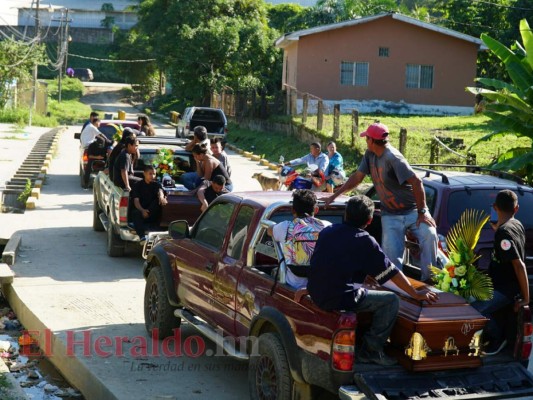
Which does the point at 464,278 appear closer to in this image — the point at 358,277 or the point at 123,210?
the point at 358,277

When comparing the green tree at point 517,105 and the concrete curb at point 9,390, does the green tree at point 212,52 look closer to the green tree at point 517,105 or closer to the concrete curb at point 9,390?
the green tree at point 517,105

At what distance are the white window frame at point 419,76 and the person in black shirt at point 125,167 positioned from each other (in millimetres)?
30289

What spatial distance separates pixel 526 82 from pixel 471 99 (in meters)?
28.7

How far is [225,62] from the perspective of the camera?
54750 mm

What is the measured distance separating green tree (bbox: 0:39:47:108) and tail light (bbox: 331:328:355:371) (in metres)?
51.4

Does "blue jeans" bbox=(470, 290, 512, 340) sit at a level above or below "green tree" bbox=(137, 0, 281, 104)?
below

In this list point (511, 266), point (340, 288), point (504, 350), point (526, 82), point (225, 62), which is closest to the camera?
point (340, 288)

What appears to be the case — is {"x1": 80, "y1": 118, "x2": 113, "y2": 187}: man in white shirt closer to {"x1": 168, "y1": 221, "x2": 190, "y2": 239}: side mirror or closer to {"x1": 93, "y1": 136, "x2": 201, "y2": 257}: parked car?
{"x1": 93, "y1": 136, "x2": 201, "y2": 257}: parked car

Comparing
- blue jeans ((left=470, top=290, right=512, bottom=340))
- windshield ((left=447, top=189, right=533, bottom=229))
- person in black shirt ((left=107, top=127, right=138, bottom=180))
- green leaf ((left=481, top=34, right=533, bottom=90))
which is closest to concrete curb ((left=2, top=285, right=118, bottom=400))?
blue jeans ((left=470, top=290, right=512, bottom=340))

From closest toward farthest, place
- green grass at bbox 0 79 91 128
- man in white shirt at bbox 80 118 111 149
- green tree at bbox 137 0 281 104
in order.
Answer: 1. man in white shirt at bbox 80 118 111 149
2. green grass at bbox 0 79 91 128
3. green tree at bbox 137 0 281 104

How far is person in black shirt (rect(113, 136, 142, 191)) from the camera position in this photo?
46.1 ft

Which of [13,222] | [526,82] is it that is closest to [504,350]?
[526,82]

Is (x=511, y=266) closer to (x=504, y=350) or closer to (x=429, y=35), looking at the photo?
(x=504, y=350)

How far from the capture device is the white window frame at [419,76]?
4328cm
